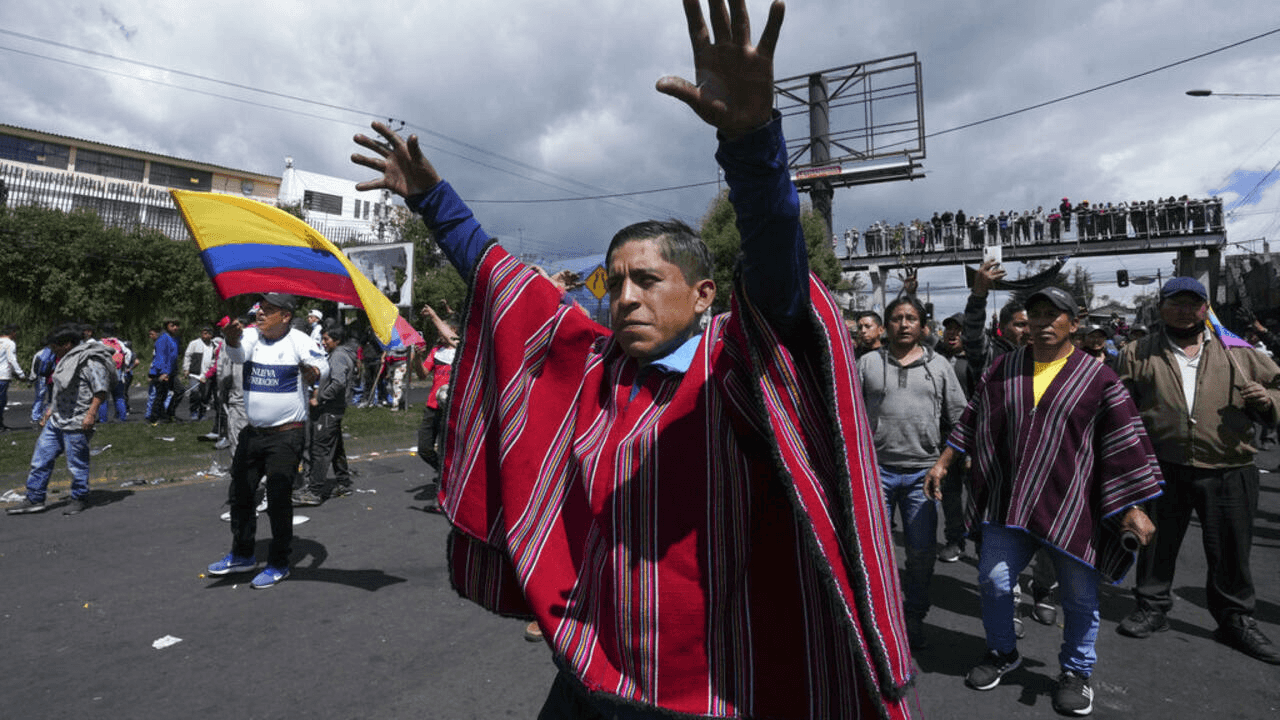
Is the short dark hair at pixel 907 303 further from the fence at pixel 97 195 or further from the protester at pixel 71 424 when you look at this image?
the fence at pixel 97 195

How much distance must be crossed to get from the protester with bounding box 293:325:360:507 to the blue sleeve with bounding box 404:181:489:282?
5811 mm

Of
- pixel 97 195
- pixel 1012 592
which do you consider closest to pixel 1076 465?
pixel 1012 592

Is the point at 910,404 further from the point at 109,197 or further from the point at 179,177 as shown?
the point at 179,177

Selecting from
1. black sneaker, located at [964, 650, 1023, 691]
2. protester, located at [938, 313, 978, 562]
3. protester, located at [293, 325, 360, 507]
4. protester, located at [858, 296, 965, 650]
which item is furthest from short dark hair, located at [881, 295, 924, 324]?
protester, located at [293, 325, 360, 507]

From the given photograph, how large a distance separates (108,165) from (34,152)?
3.83m

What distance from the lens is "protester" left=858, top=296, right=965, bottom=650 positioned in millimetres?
4012

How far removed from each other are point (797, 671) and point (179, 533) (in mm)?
6526

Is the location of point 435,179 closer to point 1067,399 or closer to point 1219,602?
point 1067,399

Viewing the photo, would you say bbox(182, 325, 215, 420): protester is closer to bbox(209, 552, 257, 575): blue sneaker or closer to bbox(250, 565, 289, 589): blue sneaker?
bbox(209, 552, 257, 575): blue sneaker

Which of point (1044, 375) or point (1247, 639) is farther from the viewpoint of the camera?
point (1247, 639)

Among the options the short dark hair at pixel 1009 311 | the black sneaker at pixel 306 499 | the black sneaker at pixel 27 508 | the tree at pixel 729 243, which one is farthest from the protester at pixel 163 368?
the tree at pixel 729 243

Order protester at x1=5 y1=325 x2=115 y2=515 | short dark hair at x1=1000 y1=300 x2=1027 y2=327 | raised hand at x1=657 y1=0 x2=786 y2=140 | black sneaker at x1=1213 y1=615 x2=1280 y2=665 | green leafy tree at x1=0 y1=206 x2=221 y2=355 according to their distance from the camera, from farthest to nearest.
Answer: green leafy tree at x1=0 y1=206 x2=221 y2=355 < protester at x1=5 y1=325 x2=115 y2=515 < short dark hair at x1=1000 y1=300 x2=1027 y2=327 < black sneaker at x1=1213 y1=615 x2=1280 y2=665 < raised hand at x1=657 y1=0 x2=786 y2=140

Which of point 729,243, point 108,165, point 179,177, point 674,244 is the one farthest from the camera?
point 179,177

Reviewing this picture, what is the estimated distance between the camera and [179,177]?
166ft
